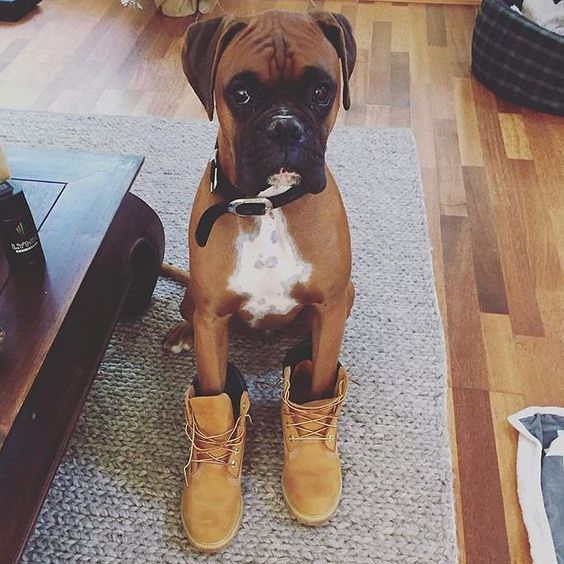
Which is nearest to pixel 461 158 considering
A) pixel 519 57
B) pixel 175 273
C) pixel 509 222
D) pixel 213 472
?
pixel 509 222

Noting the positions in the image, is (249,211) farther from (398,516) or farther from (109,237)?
(398,516)

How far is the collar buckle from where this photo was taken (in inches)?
38.0

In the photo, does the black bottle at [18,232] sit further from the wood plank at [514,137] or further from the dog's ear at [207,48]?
the wood plank at [514,137]

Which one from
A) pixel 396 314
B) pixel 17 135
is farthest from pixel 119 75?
pixel 396 314

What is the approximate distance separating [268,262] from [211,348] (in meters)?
0.21

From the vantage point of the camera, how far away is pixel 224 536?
109 centimetres

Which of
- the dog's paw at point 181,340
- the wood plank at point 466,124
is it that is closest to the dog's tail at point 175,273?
the dog's paw at point 181,340

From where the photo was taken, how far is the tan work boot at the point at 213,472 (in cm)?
109

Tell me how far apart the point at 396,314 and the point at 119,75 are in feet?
4.86

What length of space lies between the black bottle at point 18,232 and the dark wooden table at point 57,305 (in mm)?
23

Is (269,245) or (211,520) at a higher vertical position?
(269,245)

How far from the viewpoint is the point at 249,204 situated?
965 mm

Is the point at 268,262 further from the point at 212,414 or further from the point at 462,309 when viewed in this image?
the point at 462,309

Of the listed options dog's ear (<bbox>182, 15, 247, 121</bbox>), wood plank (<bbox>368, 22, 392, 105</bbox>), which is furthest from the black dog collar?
wood plank (<bbox>368, 22, 392, 105</bbox>)
